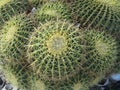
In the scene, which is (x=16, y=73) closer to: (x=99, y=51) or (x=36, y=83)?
(x=36, y=83)

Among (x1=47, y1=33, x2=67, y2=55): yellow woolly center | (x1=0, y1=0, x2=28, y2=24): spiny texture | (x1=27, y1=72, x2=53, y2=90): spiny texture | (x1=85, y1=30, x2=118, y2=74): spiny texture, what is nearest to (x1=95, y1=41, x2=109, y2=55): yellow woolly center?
(x1=85, y1=30, x2=118, y2=74): spiny texture

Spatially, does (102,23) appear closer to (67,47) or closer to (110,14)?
(110,14)

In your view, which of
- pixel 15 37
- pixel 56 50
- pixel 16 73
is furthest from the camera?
pixel 16 73

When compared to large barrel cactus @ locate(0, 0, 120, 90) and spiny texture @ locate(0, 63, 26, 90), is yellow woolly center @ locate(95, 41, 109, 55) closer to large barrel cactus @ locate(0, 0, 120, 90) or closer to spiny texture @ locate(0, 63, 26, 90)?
large barrel cactus @ locate(0, 0, 120, 90)

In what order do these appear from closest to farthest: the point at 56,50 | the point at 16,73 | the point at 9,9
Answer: the point at 56,50 < the point at 16,73 < the point at 9,9

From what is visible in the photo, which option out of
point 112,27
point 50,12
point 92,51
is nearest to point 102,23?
point 112,27

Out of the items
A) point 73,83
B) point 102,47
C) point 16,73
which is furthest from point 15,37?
point 102,47
